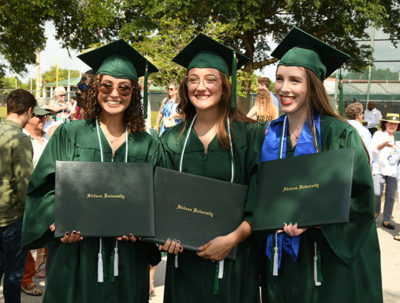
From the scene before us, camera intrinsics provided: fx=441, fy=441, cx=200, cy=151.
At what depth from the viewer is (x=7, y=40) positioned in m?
17.0

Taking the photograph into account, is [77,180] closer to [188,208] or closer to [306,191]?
[188,208]

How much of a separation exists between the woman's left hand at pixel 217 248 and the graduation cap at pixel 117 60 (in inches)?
43.5

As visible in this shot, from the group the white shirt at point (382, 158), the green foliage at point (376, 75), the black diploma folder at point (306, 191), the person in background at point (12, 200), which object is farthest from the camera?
the green foliage at point (376, 75)

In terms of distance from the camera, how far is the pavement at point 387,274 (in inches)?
182

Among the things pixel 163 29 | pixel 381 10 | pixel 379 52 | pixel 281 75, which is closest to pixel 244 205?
pixel 281 75

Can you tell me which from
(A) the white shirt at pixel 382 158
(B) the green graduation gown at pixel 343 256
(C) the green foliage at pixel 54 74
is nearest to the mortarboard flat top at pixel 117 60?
(B) the green graduation gown at pixel 343 256

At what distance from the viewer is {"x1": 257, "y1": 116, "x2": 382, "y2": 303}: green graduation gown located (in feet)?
7.97

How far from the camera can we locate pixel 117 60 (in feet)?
9.53

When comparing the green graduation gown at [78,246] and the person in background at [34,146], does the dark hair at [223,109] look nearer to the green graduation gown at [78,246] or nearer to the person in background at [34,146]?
the green graduation gown at [78,246]

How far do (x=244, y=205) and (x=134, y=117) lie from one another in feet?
3.11

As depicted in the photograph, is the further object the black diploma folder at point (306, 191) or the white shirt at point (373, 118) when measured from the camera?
the white shirt at point (373, 118)

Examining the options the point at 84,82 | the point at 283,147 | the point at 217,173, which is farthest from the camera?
the point at 84,82

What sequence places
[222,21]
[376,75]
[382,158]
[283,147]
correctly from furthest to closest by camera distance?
1. [376,75]
2. [222,21]
3. [382,158]
4. [283,147]

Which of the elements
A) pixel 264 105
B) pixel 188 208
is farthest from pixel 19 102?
pixel 264 105
